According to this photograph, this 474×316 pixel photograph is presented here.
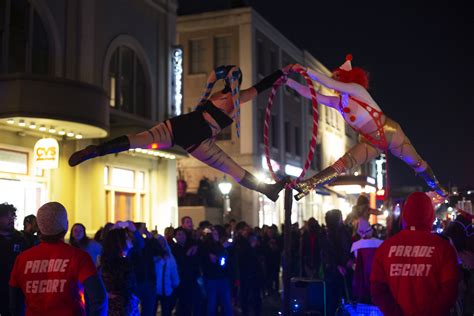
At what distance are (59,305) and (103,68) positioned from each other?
1430 cm

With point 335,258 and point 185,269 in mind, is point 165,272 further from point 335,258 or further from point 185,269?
point 335,258

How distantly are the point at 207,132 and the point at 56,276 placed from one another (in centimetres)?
223

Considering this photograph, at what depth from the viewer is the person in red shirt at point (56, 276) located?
4.68 metres

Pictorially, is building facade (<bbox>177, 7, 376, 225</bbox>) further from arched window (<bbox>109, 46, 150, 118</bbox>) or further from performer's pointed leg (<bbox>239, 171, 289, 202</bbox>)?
performer's pointed leg (<bbox>239, 171, 289, 202</bbox>)

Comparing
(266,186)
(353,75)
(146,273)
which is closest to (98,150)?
(266,186)

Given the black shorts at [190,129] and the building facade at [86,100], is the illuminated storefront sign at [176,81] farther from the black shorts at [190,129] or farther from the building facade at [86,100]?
the black shorts at [190,129]

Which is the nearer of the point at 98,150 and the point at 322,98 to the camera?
the point at 98,150

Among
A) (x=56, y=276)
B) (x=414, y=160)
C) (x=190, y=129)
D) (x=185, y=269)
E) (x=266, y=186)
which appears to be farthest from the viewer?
(x=185, y=269)

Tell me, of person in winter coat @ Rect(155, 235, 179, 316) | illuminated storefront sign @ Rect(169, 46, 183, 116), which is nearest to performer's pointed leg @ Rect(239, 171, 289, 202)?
person in winter coat @ Rect(155, 235, 179, 316)

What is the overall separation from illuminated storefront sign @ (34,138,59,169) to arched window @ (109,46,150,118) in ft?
13.6

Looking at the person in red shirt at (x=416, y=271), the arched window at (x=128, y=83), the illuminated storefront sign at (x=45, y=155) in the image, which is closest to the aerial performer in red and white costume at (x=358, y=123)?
the person in red shirt at (x=416, y=271)

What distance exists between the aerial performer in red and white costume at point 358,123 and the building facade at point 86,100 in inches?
341

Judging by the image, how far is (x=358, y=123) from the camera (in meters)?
7.18

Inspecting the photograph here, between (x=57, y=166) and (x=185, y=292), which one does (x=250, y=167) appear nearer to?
(x=57, y=166)
